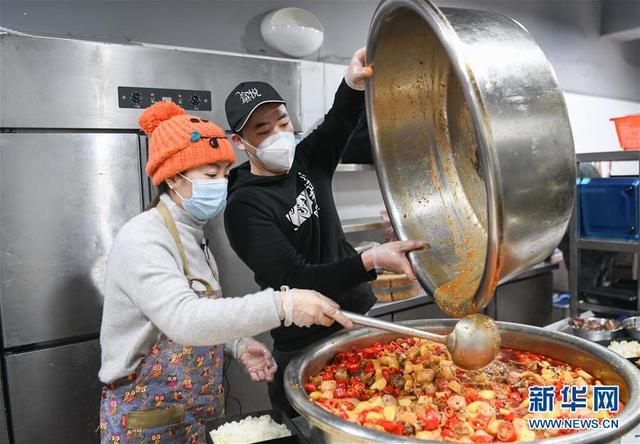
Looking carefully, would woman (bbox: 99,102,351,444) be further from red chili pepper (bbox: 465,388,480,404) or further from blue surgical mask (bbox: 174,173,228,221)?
red chili pepper (bbox: 465,388,480,404)

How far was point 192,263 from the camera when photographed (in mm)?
1614

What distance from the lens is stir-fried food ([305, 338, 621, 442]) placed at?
3.64 ft

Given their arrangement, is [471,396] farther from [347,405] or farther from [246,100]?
[246,100]

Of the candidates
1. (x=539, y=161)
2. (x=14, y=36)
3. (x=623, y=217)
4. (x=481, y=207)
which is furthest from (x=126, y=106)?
(x=623, y=217)

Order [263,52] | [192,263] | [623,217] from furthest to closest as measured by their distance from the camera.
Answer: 1. [263,52]
2. [623,217]
3. [192,263]

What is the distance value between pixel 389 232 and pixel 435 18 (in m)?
2.71

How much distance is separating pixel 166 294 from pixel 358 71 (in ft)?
2.87

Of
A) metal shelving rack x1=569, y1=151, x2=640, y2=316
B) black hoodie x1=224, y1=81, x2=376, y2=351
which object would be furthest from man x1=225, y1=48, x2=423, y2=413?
metal shelving rack x1=569, y1=151, x2=640, y2=316

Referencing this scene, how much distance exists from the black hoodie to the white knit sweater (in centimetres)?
18

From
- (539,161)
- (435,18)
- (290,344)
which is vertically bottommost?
(290,344)

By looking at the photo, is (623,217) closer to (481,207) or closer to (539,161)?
(481,207)

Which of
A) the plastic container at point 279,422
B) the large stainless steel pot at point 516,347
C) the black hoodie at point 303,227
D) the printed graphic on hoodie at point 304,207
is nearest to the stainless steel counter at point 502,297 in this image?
the black hoodie at point 303,227

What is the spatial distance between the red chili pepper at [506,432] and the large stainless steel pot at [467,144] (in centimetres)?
27

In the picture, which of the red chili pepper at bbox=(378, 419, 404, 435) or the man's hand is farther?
the man's hand
